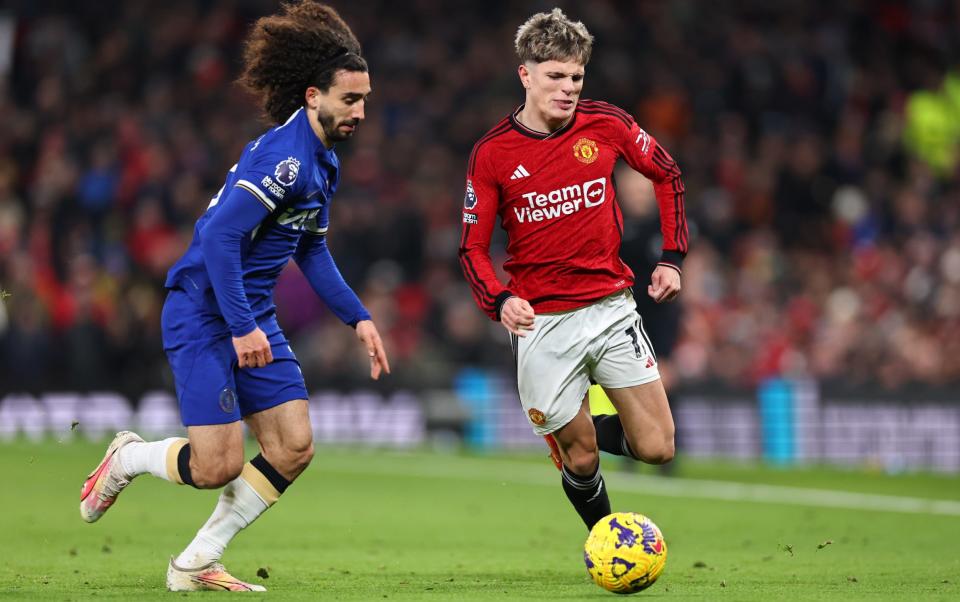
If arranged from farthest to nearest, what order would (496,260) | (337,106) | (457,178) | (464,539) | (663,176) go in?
(457,178) < (496,260) < (464,539) < (663,176) < (337,106)

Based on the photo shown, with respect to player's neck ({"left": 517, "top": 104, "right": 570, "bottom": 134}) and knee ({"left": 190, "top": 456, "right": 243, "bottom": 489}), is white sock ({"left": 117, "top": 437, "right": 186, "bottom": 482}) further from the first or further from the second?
player's neck ({"left": 517, "top": 104, "right": 570, "bottom": 134})

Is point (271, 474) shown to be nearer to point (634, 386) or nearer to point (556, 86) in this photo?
point (634, 386)

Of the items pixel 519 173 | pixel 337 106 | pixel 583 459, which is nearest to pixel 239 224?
pixel 337 106

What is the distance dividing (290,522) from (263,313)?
403cm

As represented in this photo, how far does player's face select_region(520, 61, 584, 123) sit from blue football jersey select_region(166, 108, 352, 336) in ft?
3.29

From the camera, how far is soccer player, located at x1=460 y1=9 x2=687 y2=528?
7.59 m

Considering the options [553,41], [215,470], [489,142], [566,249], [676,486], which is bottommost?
[676,486]

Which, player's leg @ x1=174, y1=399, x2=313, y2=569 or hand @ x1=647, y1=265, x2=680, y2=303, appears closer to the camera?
player's leg @ x1=174, y1=399, x2=313, y2=569

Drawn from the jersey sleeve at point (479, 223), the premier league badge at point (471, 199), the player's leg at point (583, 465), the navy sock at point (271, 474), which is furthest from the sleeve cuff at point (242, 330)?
A: the player's leg at point (583, 465)

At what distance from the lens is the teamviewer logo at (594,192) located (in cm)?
767

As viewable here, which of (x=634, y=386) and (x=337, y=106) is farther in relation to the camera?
(x=634, y=386)

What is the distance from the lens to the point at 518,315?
7.32 metres

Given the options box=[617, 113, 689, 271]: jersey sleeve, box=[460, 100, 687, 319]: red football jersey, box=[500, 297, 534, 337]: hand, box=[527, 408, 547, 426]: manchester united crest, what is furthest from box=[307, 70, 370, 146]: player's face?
box=[527, 408, 547, 426]: manchester united crest

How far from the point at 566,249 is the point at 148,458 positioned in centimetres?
213
